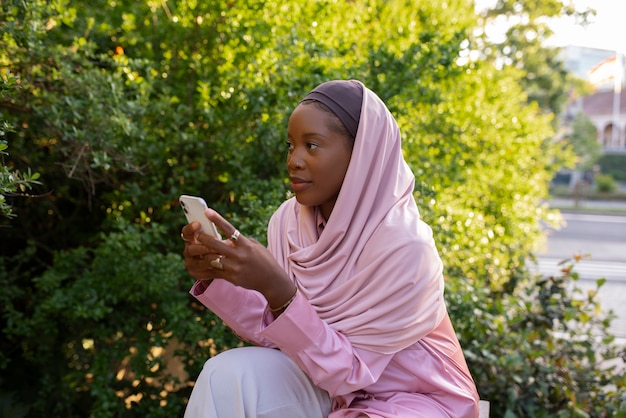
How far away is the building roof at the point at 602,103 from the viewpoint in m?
56.2

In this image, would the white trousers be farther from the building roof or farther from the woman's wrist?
the building roof

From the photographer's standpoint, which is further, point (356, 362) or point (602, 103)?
point (602, 103)

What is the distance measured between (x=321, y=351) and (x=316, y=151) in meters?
0.56

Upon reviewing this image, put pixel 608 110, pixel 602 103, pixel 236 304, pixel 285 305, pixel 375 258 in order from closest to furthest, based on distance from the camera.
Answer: pixel 285 305 → pixel 375 258 → pixel 236 304 → pixel 608 110 → pixel 602 103

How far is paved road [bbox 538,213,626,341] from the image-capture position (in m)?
9.04

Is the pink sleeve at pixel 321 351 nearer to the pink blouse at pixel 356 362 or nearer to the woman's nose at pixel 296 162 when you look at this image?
the pink blouse at pixel 356 362

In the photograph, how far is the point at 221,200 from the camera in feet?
12.5

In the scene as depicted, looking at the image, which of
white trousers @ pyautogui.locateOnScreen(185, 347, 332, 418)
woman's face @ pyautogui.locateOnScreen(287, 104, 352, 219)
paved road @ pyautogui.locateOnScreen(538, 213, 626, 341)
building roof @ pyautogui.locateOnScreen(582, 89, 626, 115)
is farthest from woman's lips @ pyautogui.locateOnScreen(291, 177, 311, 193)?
building roof @ pyautogui.locateOnScreen(582, 89, 626, 115)

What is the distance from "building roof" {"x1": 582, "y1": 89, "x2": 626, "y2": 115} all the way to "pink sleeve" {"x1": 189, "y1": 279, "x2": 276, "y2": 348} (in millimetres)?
59845

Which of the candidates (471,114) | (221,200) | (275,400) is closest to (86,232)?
(221,200)

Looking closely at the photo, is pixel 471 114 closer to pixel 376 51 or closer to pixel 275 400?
pixel 376 51

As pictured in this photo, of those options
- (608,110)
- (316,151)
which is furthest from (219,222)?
(608,110)

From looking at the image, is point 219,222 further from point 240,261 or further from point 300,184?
point 300,184

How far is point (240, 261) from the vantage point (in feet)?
5.64
